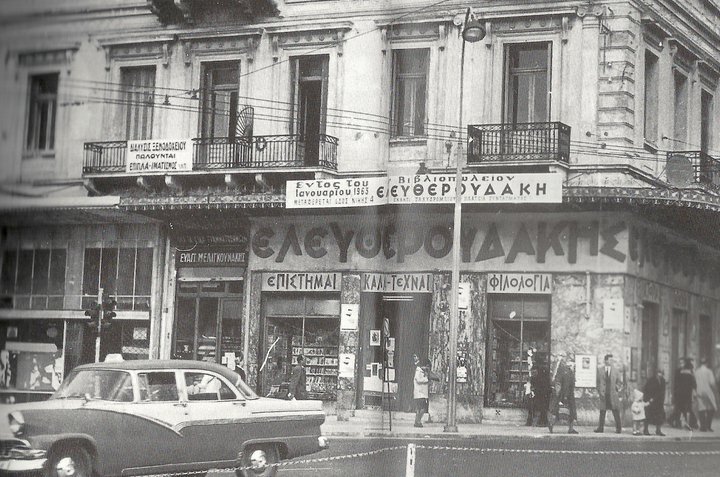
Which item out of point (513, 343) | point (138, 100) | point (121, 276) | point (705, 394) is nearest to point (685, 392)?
point (705, 394)

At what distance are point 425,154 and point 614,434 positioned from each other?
0.97m

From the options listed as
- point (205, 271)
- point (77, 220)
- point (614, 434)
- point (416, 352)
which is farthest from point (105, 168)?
point (614, 434)

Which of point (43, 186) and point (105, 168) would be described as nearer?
point (43, 186)

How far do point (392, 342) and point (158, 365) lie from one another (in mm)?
691

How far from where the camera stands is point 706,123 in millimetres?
3186

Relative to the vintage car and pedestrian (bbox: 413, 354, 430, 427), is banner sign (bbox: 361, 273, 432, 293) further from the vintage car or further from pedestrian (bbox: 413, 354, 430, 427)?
the vintage car

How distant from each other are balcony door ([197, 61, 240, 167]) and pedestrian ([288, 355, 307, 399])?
65 centimetres

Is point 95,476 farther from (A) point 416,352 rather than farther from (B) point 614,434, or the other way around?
(B) point 614,434

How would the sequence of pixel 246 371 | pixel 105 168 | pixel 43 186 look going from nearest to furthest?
pixel 43 186 → pixel 105 168 → pixel 246 371

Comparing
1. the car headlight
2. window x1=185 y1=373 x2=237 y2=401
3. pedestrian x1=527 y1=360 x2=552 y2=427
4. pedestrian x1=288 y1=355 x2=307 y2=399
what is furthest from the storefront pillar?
the car headlight

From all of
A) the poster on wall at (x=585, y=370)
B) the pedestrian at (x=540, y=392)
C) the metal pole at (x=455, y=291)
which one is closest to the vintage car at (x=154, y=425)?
the metal pole at (x=455, y=291)

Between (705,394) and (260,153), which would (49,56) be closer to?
(260,153)

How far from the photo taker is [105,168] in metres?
3.14

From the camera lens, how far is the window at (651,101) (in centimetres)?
298
